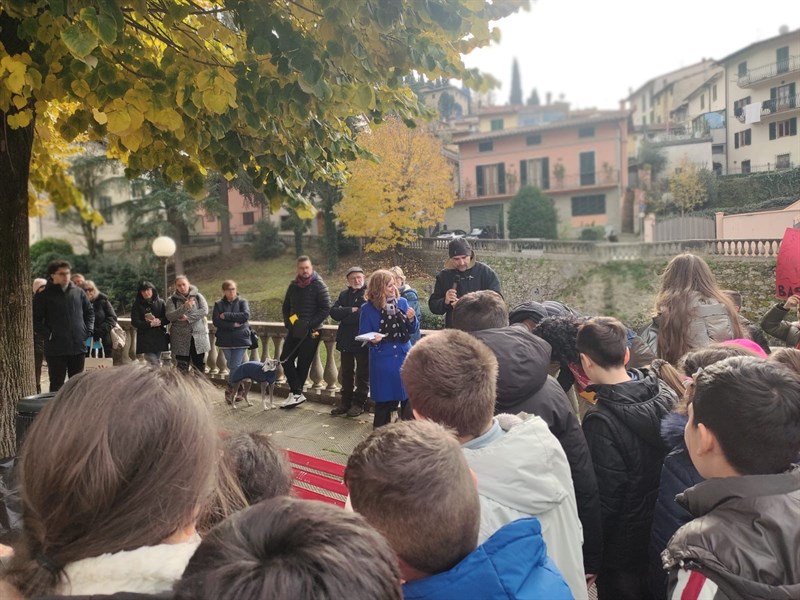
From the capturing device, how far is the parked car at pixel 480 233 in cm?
579

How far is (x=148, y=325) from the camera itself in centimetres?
855

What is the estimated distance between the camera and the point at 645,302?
5.07 metres

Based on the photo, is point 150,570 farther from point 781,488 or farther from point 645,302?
point 645,302

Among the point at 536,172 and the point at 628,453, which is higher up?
the point at 536,172

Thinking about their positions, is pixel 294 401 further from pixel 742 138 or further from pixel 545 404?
pixel 742 138

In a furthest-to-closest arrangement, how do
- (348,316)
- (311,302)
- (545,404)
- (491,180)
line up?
(311,302) → (348,316) → (491,180) → (545,404)

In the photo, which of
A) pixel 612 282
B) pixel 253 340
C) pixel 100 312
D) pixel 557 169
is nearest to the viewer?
pixel 612 282

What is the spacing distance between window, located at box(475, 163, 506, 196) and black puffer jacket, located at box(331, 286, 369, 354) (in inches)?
67.7

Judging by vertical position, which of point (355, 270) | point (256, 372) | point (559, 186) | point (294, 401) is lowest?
point (294, 401)

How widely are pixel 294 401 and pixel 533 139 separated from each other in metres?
4.20

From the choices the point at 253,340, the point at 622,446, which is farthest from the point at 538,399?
the point at 253,340

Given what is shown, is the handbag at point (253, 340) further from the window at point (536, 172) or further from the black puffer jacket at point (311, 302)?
the window at point (536, 172)

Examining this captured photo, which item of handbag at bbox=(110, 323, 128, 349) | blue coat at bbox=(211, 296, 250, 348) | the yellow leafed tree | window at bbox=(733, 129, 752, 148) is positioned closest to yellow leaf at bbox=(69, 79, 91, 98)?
the yellow leafed tree

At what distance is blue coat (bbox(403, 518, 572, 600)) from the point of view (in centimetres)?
128
